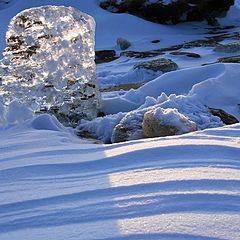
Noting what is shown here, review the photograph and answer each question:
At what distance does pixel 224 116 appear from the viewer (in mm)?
4789

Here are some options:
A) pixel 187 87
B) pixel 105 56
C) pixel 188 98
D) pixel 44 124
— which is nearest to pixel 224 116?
pixel 188 98

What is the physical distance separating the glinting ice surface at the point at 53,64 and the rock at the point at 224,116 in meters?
1.37

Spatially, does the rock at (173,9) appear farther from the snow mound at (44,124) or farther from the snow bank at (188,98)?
the snow mound at (44,124)

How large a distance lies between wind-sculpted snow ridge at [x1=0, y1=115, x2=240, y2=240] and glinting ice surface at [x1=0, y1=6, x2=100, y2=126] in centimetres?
199

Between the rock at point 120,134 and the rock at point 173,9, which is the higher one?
the rock at point 173,9

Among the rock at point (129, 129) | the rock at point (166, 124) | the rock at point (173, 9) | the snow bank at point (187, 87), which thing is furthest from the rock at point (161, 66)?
the rock at point (173, 9)

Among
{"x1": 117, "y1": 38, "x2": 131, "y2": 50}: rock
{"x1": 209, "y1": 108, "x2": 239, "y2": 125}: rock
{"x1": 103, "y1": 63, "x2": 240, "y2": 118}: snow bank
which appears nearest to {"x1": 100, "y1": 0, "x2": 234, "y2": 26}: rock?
{"x1": 117, "y1": 38, "x2": 131, "y2": 50}: rock

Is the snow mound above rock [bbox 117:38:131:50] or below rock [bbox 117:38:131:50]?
below

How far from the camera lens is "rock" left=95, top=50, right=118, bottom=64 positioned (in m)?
12.4

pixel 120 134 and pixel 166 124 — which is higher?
pixel 166 124

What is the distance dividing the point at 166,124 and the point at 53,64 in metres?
1.99

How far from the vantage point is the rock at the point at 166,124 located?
3.70 m

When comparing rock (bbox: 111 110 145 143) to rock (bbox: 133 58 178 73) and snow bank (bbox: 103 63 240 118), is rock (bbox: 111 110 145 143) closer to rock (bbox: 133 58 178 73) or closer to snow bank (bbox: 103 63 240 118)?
snow bank (bbox: 103 63 240 118)

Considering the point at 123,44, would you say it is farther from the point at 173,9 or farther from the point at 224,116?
the point at 224,116
